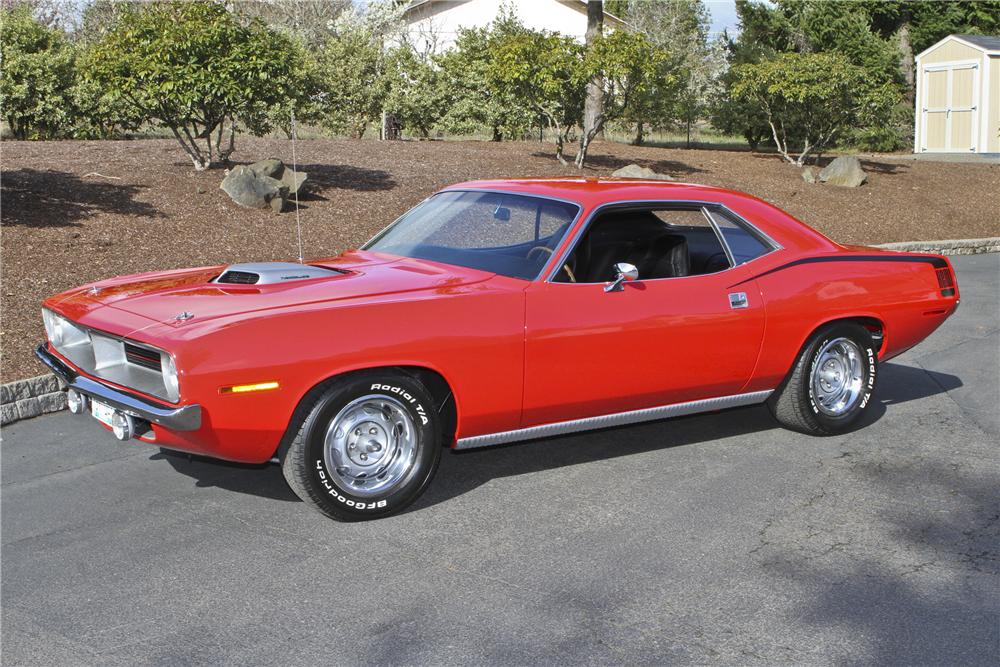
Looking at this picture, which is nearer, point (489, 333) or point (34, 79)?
point (489, 333)

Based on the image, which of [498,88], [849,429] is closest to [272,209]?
[498,88]

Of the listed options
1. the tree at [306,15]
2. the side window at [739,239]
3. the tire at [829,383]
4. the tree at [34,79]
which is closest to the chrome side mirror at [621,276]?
the side window at [739,239]

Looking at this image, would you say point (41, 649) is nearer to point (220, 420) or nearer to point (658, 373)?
point (220, 420)

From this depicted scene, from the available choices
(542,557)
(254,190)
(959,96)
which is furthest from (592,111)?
(959,96)

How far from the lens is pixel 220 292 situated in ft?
17.4

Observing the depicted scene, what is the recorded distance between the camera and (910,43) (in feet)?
122

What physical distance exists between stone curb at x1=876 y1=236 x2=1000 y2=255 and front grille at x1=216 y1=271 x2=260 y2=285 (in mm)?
13416

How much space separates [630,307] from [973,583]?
216cm

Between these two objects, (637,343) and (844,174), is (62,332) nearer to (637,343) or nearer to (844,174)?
(637,343)

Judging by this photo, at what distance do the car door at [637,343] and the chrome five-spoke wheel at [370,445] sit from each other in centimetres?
68

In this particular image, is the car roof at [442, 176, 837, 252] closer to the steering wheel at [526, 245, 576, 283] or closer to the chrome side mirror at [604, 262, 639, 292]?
the steering wheel at [526, 245, 576, 283]

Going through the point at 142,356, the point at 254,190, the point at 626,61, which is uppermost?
the point at 626,61

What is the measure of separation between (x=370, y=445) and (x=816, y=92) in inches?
787

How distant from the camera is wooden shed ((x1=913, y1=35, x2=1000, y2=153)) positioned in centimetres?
3225
